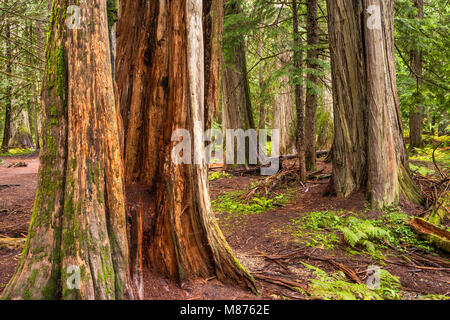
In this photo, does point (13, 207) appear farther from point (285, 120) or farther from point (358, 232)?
point (285, 120)

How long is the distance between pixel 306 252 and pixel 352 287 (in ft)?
3.80

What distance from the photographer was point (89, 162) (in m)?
2.27

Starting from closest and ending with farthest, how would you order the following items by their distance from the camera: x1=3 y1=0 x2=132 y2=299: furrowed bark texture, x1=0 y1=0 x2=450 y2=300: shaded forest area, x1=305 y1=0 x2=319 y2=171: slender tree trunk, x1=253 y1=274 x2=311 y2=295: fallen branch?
x1=3 y1=0 x2=132 y2=299: furrowed bark texture → x1=0 y1=0 x2=450 y2=300: shaded forest area → x1=253 y1=274 x2=311 y2=295: fallen branch → x1=305 y1=0 x2=319 y2=171: slender tree trunk

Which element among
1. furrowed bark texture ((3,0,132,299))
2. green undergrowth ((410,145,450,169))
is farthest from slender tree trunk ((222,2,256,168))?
furrowed bark texture ((3,0,132,299))

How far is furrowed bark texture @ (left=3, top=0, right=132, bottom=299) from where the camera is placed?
6.97ft

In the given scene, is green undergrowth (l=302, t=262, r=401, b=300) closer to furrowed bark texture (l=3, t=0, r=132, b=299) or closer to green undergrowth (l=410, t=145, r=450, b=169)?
furrowed bark texture (l=3, t=0, r=132, b=299)

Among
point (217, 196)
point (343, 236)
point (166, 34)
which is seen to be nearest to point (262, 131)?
point (217, 196)

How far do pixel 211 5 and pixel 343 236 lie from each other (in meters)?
3.67

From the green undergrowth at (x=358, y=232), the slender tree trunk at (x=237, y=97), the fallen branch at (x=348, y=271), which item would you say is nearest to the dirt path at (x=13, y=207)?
the fallen branch at (x=348, y=271)

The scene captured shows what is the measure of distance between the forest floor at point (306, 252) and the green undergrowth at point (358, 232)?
0.01 m

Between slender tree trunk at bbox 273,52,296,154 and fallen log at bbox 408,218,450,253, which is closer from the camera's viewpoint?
fallen log at bbox 408,218,450,253

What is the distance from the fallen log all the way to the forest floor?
0.12m

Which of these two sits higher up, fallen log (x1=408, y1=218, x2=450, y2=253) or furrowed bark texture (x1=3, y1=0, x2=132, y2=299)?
furrowed bark texture (x1=3, y1=0, x2=132, y2=299)

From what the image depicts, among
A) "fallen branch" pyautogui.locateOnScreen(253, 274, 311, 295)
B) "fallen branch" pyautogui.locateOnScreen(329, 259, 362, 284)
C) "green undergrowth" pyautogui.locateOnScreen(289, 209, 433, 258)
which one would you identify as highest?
"green undergrowth" pyautogui.locateOnScreen(289, 209, 433, 258)
